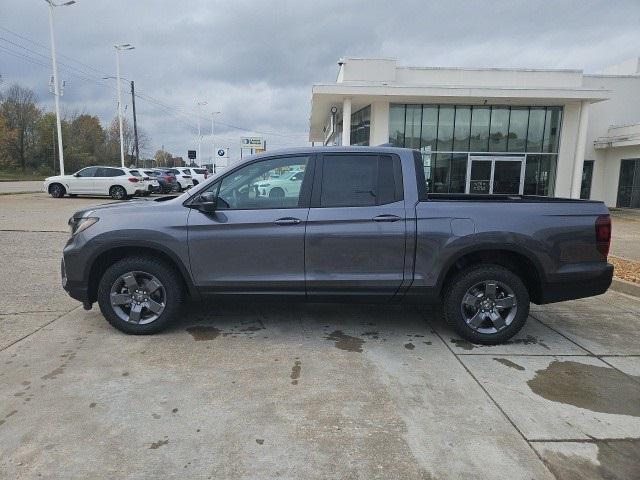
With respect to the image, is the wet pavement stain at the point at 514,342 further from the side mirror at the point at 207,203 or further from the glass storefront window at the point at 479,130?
the glass storefront window at the point at 479,130

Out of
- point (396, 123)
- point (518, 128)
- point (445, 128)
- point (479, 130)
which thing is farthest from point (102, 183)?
point (518, 128)

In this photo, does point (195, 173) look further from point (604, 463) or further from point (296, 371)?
point (604, 463)

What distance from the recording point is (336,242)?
14.3ft

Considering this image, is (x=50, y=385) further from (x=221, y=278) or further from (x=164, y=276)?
(x=221, y=278)

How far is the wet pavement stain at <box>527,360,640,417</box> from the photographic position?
11.3 ft

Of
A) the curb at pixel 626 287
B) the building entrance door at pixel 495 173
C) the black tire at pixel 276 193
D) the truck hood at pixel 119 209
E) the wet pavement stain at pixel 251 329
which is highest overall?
the building entrance door at pixel 495 173

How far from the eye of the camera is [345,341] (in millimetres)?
4594

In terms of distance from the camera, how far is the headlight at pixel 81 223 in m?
4.57

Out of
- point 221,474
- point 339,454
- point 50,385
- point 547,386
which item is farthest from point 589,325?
point 50,385

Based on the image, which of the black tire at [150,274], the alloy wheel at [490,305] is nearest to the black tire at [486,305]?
the alloy wheel at [490,305]

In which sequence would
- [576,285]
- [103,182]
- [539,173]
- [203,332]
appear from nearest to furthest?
1. [576,285]
2. [203,332]
3. [539,173]
4. [103,182]

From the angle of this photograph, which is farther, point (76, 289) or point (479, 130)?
point (479, 130)

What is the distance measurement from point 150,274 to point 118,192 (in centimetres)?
1990

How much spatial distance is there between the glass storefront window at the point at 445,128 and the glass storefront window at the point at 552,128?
422 cm
